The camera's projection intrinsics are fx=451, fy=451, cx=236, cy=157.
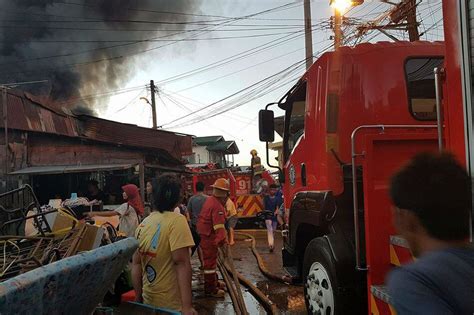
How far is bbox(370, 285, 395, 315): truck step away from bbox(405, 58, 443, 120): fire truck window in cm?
183

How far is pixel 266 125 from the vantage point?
5.10 meters

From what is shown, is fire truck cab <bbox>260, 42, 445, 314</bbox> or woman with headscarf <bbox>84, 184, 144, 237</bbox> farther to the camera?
woman with headscarf <bbox>84, 184, 144, 237</bbox>

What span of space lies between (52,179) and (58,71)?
5.32 meters

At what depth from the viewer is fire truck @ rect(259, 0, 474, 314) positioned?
300 centimetres

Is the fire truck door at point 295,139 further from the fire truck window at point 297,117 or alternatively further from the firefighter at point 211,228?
the firefighter at point 211,228

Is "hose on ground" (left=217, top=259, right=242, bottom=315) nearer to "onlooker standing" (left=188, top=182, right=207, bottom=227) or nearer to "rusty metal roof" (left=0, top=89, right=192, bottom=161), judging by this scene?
"onlooker standing" (left=188, top=182, right=207, bottom=227)

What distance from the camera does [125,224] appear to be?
6016mm

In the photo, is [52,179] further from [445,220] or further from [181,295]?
[445,220]

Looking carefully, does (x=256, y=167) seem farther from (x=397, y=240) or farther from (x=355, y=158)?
(x=397, y=240)

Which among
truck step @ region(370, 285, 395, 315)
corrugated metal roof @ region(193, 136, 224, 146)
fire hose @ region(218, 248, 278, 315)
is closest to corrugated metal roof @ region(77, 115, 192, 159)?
fire hose @ region(218, 248, 278, 315)

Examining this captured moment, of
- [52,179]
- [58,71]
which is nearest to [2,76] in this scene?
[58,71]

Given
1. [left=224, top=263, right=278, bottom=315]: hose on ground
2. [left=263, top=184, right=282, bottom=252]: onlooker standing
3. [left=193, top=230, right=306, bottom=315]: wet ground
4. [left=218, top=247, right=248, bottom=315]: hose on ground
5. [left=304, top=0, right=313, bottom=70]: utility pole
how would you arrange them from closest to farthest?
[left=218, top=247, right=248, bottom=315]: hose on ground → [left=224, top=263, right=278, bottom=315]: hose on ground → [left=193, top=230, right=306, bottom=315]: wet ground → [left=263, top=184, right=282, bottom=252]: onlooker standing → [left=304, top=0, right=313, bottom=70]: utility pole

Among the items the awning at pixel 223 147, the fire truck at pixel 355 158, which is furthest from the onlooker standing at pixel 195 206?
the awning at pixel 223 147

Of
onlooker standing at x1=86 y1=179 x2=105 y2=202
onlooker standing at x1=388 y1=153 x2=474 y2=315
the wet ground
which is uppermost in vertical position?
onlooker standing at x1=388 y1=153 x2=474 y2=315
